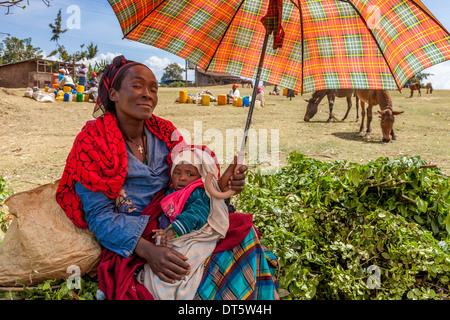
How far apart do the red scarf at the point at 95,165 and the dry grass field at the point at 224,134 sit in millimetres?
3676

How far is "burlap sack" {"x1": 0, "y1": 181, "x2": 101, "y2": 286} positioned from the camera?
1.92 meters

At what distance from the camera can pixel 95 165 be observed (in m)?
1.89

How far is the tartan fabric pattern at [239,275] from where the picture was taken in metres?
1.89

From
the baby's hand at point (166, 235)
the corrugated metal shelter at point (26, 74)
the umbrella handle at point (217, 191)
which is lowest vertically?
the baby's hand at point (166, 235)

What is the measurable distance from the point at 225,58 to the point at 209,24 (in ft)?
1.00

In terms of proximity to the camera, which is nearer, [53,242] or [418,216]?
[53,242]

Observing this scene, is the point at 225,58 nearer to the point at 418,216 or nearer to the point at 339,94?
the point at 418,216

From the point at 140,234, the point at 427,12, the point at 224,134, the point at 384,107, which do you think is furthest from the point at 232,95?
the point at 140,234

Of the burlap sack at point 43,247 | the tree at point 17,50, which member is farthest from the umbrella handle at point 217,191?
the tree at point 17,50

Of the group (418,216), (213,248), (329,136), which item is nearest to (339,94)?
(329,136)

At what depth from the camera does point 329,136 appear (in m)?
11.6

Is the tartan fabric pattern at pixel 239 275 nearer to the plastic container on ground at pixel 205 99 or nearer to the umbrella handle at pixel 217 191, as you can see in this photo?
the umbrella handle at pixel 217 191

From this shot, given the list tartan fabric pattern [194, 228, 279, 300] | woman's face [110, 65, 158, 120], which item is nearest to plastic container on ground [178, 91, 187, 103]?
woman's face [110, 65, 158, 120]

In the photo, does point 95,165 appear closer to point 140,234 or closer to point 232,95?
point 140,234
